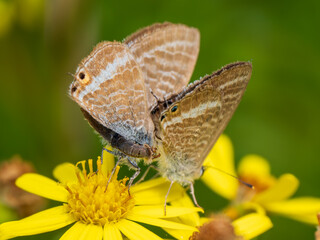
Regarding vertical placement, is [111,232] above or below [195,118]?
below

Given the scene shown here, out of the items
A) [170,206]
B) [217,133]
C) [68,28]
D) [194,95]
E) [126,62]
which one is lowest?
[170,206]

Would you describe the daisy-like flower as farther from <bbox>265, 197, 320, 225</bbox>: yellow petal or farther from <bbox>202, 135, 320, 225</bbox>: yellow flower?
<bbox>265, 197, 320, 225</bbox>: yellow petal

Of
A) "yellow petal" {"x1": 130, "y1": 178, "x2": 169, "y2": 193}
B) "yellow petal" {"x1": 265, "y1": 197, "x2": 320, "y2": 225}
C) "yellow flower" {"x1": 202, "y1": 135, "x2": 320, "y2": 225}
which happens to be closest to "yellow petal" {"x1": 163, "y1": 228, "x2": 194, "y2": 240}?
"yellow petal" {"x1": 130, "y1": 178, "x2": 169, "y2": 193}

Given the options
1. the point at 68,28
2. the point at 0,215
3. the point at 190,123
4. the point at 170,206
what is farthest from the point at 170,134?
the point at 68,28

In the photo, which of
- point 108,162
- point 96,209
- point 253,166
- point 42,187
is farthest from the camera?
point 253,166

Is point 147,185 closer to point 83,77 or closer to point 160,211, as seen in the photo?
point 160,211

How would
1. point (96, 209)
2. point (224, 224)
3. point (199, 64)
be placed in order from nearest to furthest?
point (224, 224) < point (96, 209) < point (199, 64)

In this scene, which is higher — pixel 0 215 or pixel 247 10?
pixel 247 10

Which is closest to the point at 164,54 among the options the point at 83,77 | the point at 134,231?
the point at 83,77

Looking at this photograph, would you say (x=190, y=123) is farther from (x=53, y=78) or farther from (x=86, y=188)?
(x=53, y=78)
